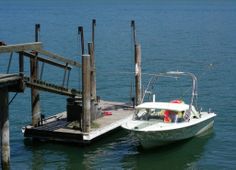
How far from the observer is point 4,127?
84.7ft

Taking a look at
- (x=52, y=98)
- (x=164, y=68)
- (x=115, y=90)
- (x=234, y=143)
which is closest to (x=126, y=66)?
(x=164, y=68)

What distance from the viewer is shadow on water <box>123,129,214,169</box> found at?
28.6 meters

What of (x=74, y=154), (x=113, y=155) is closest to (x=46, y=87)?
(x=74, y=154)

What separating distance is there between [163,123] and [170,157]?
175 centimetres

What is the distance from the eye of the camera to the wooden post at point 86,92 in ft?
94.5

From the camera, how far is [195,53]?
71.2 metres

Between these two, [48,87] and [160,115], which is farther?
[160,115]

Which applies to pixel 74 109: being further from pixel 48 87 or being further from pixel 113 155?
pixel 113 155

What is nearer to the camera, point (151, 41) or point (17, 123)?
point (17, 123)

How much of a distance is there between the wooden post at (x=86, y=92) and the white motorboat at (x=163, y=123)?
187 cm

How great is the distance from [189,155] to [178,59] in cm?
3574

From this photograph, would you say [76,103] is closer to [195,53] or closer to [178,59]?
[178,59]

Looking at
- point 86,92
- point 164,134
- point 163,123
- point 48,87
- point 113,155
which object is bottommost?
point 113,155

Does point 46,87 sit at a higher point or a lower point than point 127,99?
higher
